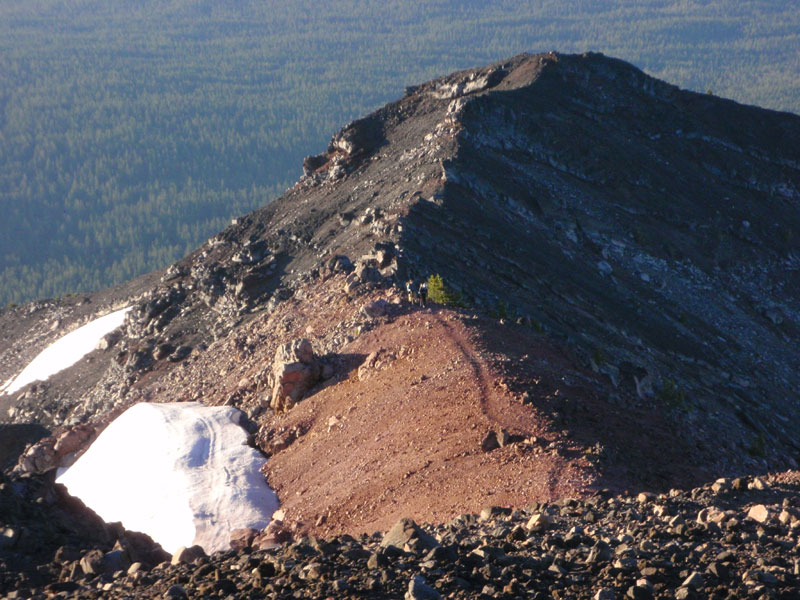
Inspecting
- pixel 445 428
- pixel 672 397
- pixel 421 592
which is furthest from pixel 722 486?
pixel 672 397

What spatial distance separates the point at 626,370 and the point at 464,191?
433 inches

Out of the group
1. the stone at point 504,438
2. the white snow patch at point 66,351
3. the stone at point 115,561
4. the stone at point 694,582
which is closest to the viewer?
the stone at point 694,582

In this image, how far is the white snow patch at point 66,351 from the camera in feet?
130

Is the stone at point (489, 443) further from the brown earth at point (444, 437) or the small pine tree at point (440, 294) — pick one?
the small pine tree at point (440, 294)

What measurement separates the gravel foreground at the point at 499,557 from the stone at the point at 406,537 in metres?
0.02

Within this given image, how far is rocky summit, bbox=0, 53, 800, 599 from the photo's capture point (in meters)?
12.6

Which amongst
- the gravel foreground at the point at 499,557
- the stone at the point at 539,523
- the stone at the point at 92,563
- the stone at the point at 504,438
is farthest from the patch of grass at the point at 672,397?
the stone at the point at 92,563

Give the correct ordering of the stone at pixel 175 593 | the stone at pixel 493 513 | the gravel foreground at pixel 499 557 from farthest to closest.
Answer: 1. the stone at pixel 493 513
2. the stone at pixel 175 593
3. the gravel foreground at pixel 499 557

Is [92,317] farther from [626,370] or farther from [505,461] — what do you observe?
[505,461]

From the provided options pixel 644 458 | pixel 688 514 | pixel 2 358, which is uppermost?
pixel 688 514

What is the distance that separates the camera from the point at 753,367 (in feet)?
108

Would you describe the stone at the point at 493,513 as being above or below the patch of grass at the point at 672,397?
above

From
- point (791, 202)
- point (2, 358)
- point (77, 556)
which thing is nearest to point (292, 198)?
point (2, 358)

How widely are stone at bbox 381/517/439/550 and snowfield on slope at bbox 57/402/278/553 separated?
6.81m
